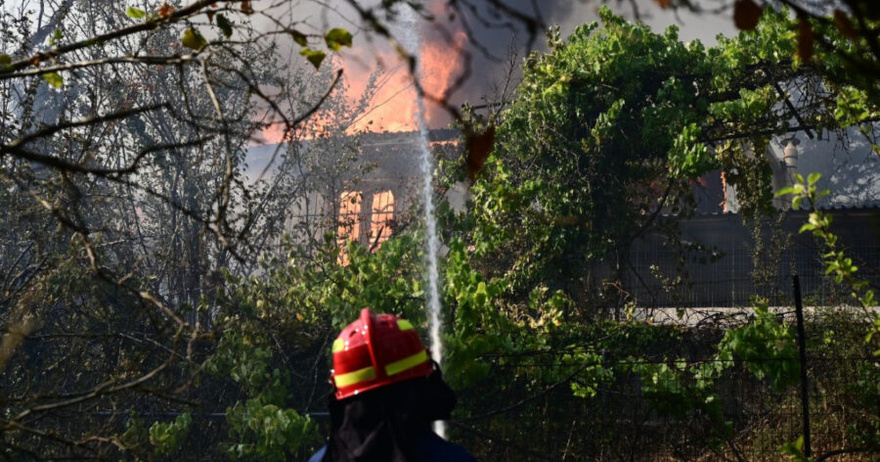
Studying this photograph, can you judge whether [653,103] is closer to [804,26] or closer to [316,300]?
[316,300]

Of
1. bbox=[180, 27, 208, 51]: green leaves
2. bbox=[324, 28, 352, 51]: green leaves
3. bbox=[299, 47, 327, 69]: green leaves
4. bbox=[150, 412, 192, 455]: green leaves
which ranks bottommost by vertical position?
bbox=[150, 412, 192, 455]: green leaves

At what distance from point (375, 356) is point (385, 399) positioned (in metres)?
0.13

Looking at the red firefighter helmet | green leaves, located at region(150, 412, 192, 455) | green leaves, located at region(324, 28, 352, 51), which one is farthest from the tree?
green leaves, located at region(324, 28, 352, 51)

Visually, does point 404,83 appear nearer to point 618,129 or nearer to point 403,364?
point 618,129

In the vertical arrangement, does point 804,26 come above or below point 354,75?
below

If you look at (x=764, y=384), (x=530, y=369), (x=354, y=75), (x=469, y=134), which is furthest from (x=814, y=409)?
(x=354, y=75)

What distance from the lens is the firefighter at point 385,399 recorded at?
96.0 inches

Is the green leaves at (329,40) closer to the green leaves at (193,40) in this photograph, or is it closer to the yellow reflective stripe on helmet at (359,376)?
the green leaves at (193,40)

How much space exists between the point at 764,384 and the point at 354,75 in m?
12.5

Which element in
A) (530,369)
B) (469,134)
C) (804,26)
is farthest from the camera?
(530,369)

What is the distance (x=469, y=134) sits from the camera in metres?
1.78

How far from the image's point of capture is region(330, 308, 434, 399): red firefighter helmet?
8.40ft

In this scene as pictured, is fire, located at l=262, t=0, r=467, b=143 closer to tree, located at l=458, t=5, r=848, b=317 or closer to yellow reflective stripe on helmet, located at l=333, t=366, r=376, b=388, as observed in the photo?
tree, located at l=458, t=5, r=848, b=317

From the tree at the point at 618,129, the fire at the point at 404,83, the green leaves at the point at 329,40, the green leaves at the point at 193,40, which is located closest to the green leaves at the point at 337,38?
the green leaves at the point at 329,40
